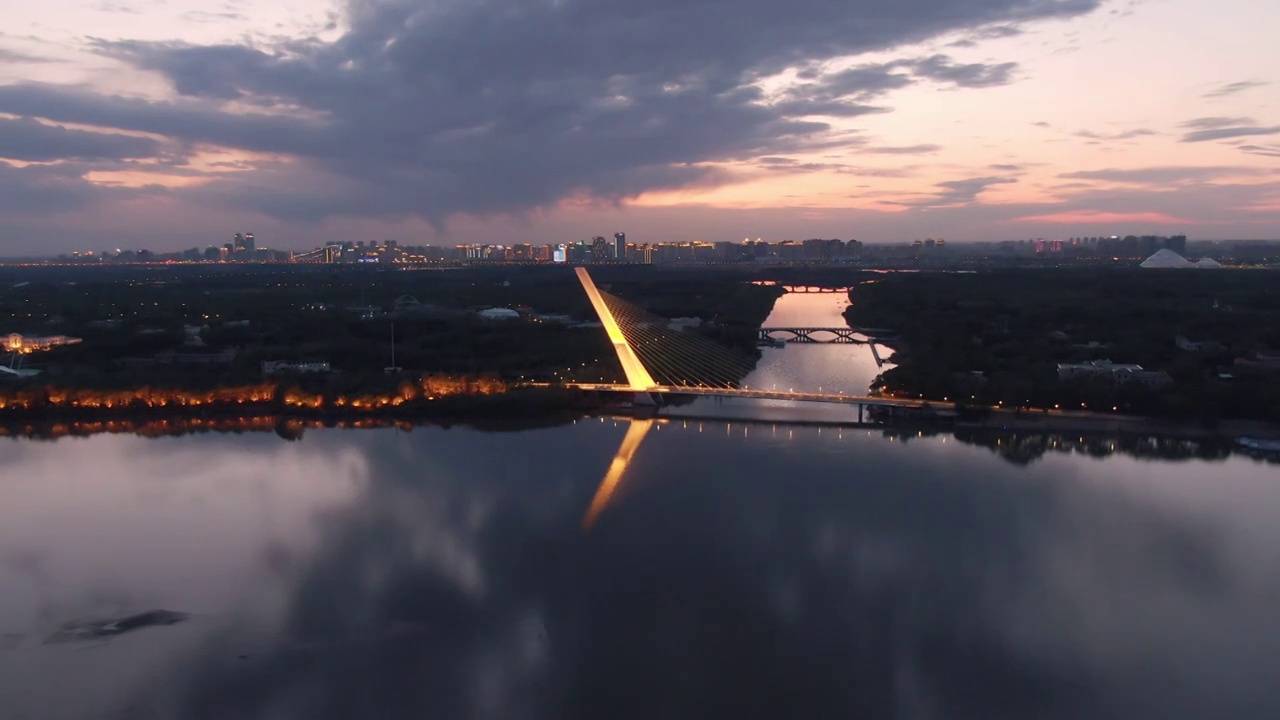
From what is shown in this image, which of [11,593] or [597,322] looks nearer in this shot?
[11,593]

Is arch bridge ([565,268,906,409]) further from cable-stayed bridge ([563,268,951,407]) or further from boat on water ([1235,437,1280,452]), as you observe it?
boat on water ([1235,437,1280,452])

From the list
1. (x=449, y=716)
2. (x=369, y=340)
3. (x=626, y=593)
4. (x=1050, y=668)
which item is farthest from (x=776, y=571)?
(x=369, y=340)

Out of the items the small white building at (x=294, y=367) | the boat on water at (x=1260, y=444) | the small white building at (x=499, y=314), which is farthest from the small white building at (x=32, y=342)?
the boat on water at (x=1260, y=444)

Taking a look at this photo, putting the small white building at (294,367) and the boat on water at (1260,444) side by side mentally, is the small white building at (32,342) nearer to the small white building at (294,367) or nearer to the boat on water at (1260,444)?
the small white building at (294,367)

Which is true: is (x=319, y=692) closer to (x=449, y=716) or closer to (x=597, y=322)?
(x=449, y=716)

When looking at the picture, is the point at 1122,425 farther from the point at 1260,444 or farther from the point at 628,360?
the point at 628,360

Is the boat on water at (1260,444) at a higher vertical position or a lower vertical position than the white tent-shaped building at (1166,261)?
lower
